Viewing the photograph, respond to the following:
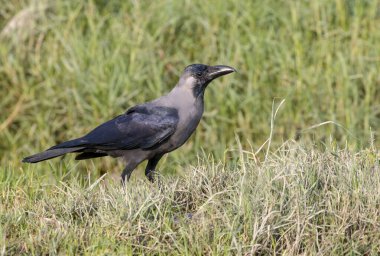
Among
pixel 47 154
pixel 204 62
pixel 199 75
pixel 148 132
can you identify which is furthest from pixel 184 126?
pixel 204 62

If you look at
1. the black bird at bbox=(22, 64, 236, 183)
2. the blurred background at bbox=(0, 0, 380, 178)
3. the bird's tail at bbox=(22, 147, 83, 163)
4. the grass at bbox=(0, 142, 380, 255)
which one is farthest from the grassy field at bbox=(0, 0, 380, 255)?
the grass at bbox=(0, 142, 380, 255)

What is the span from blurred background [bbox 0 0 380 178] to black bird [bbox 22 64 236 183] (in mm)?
1819

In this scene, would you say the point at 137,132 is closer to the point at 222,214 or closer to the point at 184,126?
the point at 184,126

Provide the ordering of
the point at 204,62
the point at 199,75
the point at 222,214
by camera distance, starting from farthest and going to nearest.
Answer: the point at 204,62 < the point at 199,75 < the point at 222,214

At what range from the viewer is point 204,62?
26.7 feet

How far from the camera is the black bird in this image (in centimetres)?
554

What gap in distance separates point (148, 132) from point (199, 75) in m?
0.58

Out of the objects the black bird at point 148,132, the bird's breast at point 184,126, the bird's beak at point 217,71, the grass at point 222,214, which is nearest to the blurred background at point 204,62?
the bird's beak at point 217,71

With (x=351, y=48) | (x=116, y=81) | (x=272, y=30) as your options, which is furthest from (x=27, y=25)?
(x=351, y=48)

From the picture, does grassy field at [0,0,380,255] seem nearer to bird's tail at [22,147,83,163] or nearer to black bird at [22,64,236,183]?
black bird at [22,64,236,183]

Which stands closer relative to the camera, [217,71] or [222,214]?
[222,214]

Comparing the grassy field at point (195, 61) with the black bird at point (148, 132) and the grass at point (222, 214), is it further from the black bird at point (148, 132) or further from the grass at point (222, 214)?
the grass at point (222, 214)

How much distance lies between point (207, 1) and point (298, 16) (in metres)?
0.85

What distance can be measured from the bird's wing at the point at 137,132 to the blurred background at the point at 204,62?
6.27ft
